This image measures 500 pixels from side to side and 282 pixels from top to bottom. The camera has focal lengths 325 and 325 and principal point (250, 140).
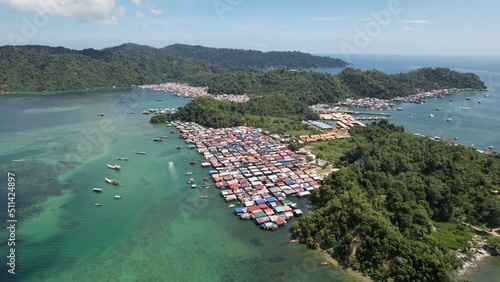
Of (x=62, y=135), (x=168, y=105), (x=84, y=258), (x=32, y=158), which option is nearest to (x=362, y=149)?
(x=84, y=258)

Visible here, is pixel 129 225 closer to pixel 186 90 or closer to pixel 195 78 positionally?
pixel 186 90

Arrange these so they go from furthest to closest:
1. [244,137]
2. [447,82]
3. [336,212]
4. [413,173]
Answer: [447,82] → [244,137] → [413,173] → [336,212]

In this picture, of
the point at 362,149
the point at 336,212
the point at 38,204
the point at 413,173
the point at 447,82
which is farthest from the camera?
the point at 447,82

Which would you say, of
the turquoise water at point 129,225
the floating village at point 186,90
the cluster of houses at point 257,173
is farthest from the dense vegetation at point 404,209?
the floating village at point 186,90

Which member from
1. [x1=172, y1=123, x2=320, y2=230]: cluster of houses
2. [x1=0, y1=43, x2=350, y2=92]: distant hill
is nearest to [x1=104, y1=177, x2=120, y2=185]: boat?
[x1=172, y1=123, x2=320, y2=230]: cluster of houses

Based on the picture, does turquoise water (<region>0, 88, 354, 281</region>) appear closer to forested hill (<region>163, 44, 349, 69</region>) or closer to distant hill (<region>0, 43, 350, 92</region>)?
distant hill (<region>0, 43, 350, 92</region>)

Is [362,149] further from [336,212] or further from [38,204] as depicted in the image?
[38,204]
